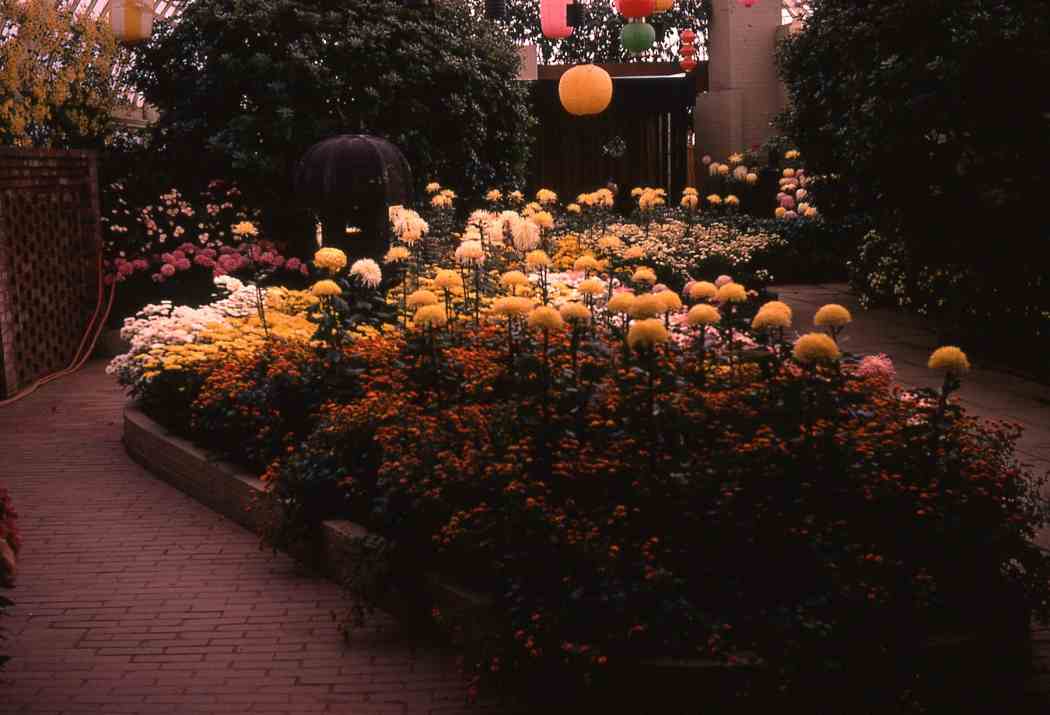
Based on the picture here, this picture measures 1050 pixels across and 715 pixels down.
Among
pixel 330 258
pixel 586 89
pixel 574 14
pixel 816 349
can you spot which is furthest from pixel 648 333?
pixel 574 14

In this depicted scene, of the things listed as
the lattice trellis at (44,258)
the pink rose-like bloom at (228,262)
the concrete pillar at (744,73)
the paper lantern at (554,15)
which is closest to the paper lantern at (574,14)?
the paper lantern at (554,15)

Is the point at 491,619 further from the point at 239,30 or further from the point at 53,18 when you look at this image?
the point at 239,30

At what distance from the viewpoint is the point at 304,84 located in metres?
11.8

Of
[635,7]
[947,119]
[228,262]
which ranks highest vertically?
[635,7]

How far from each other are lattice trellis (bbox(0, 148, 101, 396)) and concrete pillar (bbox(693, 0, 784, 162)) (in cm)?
1045

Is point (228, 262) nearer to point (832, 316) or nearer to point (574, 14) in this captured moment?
point (574, 14)

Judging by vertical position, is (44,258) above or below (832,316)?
below

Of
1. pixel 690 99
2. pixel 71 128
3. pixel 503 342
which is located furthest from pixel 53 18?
pixel 690 99

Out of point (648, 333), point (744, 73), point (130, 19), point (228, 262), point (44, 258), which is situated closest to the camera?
point (648, 333)

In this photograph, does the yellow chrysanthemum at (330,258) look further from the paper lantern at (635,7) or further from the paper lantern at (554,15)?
the paper lantern at (554,15)

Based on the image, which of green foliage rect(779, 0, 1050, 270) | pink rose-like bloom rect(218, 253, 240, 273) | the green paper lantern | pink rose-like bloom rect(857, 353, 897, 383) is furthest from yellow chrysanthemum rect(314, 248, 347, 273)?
the green paper lantern

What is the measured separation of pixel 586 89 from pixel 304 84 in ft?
11.7

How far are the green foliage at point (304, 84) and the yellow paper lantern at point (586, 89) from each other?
274cm

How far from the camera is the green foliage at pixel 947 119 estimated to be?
28.1 feet
